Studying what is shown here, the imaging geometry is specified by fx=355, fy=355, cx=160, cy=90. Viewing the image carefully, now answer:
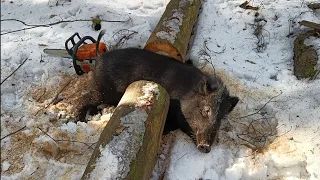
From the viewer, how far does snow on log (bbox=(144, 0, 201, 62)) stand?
215 inches

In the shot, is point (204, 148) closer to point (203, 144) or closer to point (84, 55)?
point (203, 144)

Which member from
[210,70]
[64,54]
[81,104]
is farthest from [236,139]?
[64,54]

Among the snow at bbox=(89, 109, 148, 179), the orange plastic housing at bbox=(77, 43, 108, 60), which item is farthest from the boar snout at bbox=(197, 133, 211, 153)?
the orange plastic housing at bbox=(77, 43, 108, 60)

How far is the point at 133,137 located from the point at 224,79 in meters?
2.34

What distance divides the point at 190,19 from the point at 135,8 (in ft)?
5.07

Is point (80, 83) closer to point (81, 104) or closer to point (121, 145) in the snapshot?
point (81, 104)

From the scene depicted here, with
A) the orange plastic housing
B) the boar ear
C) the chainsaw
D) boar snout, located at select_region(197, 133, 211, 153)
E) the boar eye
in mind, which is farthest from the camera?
the orange plastic housing

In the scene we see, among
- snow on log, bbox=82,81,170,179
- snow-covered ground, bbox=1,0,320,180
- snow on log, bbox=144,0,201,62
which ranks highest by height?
snow on log, bbox=82,81,170,179

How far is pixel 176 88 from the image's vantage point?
4.70m

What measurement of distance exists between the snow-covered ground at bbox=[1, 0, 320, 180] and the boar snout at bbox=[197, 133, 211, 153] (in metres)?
0.07

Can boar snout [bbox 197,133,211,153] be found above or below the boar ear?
below

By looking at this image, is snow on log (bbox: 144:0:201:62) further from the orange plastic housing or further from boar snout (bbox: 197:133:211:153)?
boar snout (bbox: 197:133:211:153)

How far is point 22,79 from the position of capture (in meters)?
5.45

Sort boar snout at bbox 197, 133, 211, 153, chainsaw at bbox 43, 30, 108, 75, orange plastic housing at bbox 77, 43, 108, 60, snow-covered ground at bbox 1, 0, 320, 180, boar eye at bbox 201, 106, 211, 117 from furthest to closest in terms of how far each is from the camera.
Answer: orange plastic housing at bbox 77, 43, 108, 60 → chainsaw at bbox 43, 30, 108, 75 → boar eye at bbox 201, 106, 211, 117 → boar snout at bbox 197, 133, 211, 153 → snow-covered ground at bbox 1, 0, 320, 180
